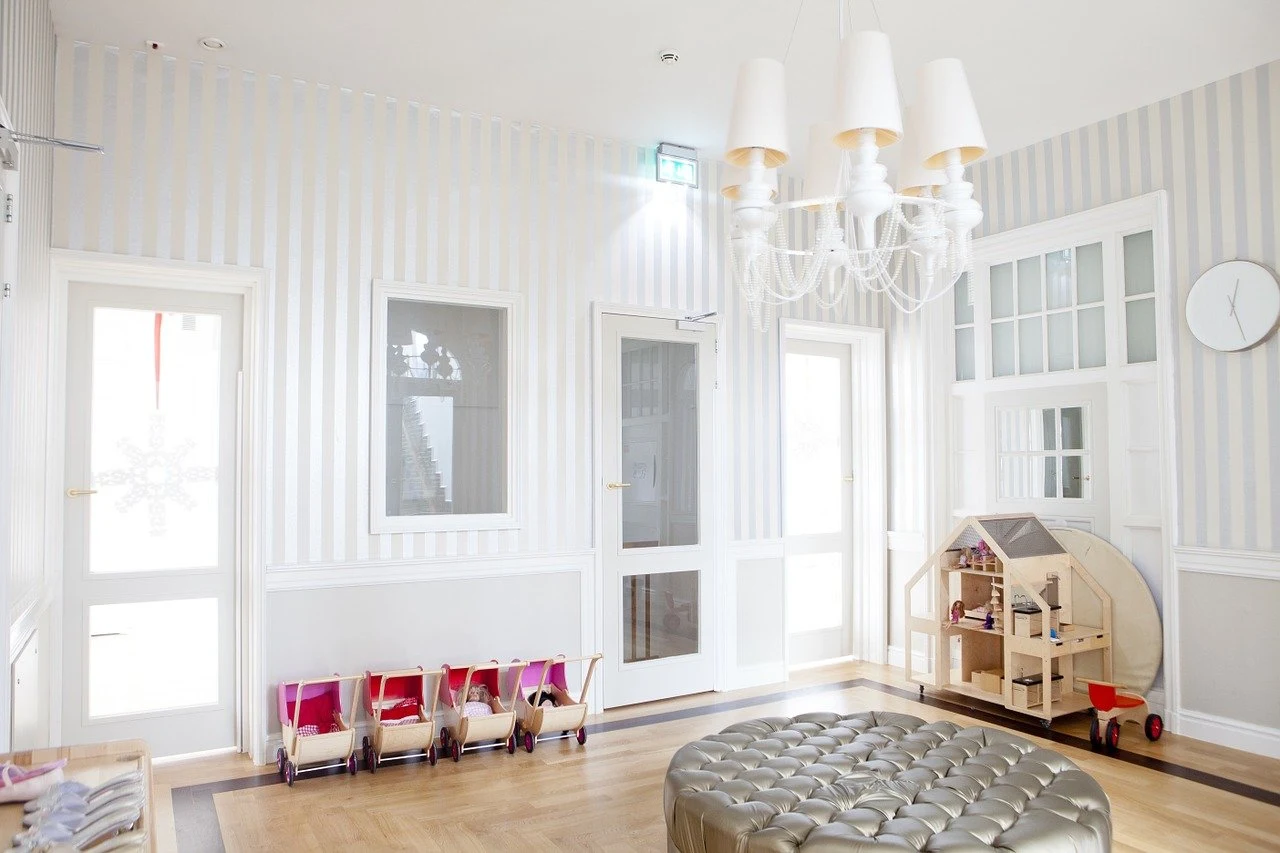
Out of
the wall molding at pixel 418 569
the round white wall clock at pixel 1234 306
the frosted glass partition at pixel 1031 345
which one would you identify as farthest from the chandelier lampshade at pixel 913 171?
the wall molding at pixel 418 569

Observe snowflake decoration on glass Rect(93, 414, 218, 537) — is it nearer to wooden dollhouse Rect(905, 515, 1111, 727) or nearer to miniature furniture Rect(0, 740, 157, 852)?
miniature furniture Rect(0, 740, 157, 852)

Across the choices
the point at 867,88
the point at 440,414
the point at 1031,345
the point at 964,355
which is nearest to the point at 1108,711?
the point at 1031,345

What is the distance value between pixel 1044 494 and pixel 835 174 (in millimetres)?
2774

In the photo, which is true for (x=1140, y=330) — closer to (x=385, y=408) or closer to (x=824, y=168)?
(x=824, y=168)

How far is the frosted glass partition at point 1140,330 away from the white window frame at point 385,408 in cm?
310

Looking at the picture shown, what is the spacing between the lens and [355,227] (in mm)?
4133

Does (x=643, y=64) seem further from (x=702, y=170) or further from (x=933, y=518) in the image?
(x=933, y=518)

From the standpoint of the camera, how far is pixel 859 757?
105 inches

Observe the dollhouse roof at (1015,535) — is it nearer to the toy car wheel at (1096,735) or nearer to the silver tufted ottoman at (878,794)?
the toy car wheel at (1096,735)

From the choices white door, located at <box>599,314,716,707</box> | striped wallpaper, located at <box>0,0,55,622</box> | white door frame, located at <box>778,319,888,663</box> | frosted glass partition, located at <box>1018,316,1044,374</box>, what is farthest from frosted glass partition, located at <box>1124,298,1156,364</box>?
striped wallpaper, located at <box>0,0,55,622</box>

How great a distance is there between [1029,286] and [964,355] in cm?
57

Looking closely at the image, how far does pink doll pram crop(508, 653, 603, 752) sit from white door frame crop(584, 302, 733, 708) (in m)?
0.40

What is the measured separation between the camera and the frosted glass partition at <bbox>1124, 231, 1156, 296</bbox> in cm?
442

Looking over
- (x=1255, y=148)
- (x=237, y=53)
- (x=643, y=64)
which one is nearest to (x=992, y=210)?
(x=1255, y=148)
